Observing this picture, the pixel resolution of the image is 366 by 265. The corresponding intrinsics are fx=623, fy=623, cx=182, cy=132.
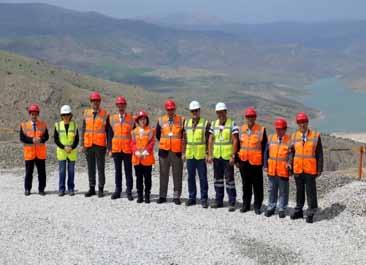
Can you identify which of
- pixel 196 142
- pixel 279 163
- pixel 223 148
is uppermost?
pixel 196 142

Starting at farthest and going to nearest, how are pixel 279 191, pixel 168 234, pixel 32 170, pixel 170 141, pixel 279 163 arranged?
pixel 32 170 < pixel 170 141 < pixel 279 191 < pixel 279 163 < pixel 168 234

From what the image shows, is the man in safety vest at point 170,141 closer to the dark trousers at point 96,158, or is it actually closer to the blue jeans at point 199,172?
the blue jeans at point 199,172

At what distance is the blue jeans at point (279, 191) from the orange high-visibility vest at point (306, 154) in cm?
49

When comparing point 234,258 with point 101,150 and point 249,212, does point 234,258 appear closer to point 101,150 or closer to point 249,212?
point 249,212

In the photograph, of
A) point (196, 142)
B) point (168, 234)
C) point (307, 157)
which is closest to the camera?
point (168, 234)

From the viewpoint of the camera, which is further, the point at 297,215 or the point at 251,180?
the point at 251,180

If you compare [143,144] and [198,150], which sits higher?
[143,144]

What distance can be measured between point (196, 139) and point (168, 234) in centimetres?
224

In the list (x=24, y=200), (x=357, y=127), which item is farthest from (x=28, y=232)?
(x=357, y=127)

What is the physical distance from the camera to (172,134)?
41.7ft

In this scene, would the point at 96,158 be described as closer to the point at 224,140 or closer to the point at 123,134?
the point at 123,134

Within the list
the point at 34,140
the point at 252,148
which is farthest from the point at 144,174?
the point at 34,140

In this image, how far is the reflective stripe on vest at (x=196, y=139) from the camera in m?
12.5

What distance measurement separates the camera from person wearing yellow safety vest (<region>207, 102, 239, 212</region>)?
40.1 feet
